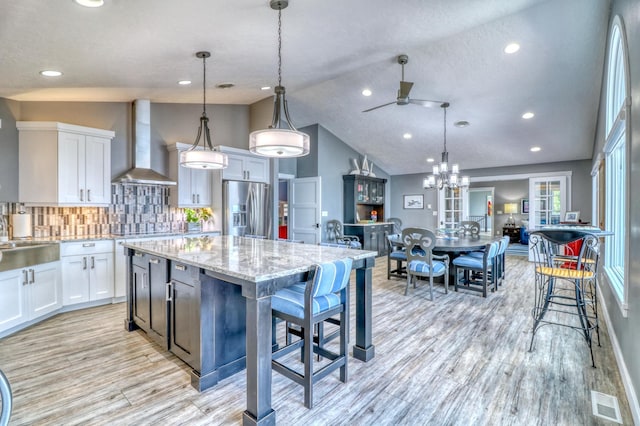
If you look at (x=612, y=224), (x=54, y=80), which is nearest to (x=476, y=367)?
(x=612, y=224)

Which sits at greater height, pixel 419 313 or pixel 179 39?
pixel 179 39

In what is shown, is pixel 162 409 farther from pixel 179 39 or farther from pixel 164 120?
pixel 164 120

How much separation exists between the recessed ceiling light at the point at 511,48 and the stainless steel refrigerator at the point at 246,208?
4.02 m

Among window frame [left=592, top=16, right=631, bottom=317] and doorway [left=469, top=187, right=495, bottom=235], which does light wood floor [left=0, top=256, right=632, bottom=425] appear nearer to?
window frame [left=592, top=16, right=631, bottom=317]

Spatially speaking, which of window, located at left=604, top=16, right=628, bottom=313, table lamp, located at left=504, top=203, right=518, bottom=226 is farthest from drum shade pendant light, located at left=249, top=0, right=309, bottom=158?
table lamp, located at left=504, top=203, right=518, bottom=226

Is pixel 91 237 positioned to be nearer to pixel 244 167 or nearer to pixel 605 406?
pixel 244 167

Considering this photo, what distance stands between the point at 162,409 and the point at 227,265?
3.28ft

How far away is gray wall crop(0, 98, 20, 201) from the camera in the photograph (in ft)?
12.4

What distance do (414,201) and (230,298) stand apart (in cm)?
807

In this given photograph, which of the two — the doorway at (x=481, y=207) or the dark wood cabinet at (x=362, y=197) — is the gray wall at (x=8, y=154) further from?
the doorway at (x=481, y=207)

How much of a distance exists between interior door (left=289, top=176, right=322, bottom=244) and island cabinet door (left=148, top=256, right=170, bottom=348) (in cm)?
435

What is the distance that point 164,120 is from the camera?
16.9ft

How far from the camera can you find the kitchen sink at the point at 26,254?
3.04 meters

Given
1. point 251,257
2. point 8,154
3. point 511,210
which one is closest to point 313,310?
point 251,257
